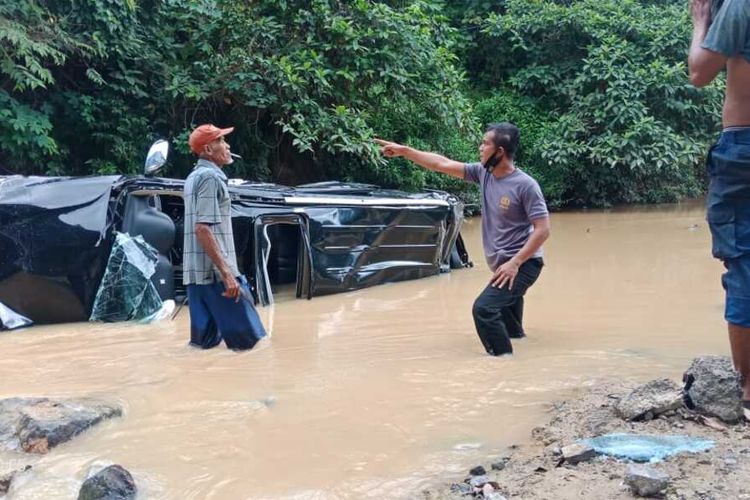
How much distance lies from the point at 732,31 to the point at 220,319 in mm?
3776

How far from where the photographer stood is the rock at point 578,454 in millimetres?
3195

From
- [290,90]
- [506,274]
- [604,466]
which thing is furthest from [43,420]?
Answer: [290,90]

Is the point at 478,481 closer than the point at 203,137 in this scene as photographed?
Yes

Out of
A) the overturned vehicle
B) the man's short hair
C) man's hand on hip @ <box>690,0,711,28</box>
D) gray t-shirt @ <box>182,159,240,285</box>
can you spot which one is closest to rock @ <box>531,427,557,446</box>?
man's hand on hip @ <box>690,0,711,28</box>

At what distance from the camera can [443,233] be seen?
9047mm

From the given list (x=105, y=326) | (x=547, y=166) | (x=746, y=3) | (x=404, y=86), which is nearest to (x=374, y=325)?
(x=105, y=326)

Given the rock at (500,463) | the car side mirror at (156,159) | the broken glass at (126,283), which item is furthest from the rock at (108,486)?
the car side mirror at (156,159)

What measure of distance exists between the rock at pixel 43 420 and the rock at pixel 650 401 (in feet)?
8.84

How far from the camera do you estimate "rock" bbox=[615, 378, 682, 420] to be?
358 cm

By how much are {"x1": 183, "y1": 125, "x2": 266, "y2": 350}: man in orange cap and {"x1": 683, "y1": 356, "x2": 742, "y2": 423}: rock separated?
3066 millimetres

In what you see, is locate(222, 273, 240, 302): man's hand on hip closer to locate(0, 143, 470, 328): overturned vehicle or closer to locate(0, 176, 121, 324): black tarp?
locate(0, 143, 470, 328): overturned vehicle

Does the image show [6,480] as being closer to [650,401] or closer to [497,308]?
[650,401]

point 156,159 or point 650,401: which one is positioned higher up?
point 156,159

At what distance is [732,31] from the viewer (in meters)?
3.20
